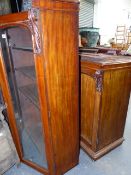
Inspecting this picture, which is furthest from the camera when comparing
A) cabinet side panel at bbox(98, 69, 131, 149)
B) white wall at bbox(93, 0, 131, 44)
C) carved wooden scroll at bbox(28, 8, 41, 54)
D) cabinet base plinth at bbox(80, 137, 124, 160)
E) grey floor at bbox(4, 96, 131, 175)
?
white wall at bbox(93, 0, 131, 44)

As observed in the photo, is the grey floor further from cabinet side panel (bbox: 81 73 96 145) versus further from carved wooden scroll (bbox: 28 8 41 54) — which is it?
carved wooden scroll (bbox: 28 8 41 54)

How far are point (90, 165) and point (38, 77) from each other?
3.90ft

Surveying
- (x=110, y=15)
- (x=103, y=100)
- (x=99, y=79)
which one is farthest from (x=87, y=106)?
(x=110, y=15)

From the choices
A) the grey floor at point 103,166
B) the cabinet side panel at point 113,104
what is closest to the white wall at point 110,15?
the cabinet side panel at point 113,104

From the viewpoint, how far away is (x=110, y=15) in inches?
207

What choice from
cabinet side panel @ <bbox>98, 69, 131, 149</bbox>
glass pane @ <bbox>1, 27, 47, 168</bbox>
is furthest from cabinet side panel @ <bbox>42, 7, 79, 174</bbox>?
cabinet side panel @ <bbox>98, 69, 131, 149</bbox>

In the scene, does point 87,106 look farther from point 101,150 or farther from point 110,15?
point 110,15

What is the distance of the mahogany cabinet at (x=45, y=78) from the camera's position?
0.86m

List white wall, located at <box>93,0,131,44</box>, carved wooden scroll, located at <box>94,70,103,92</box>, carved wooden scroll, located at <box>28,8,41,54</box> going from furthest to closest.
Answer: white wall, located at <box>93,0,131,44</box> < carved wooden scroll, located at <box>94,70,103,92</box> < carved wooden scroll, located at <box>28,8,41,54</box>

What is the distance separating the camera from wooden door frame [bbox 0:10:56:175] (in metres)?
0.84

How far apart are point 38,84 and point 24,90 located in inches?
23.1

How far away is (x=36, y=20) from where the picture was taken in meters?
0.80

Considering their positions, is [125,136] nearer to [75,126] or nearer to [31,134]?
[75,126]

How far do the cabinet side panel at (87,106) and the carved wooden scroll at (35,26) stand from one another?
2.20 feet
